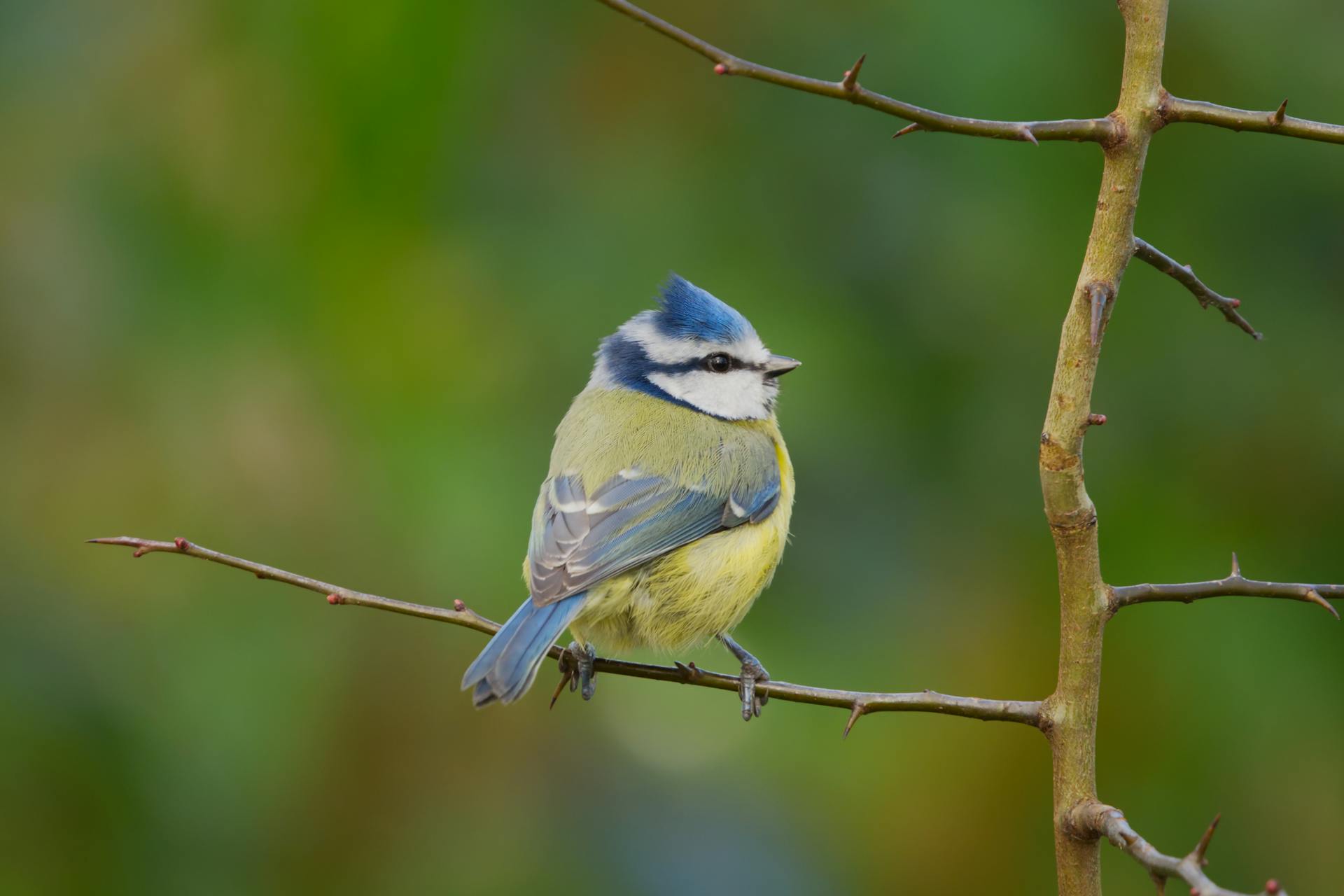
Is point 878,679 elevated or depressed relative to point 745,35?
depressed

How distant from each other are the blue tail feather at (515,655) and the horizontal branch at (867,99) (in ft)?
3.27

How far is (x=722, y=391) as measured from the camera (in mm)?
2980

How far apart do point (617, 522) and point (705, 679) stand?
0.57 m

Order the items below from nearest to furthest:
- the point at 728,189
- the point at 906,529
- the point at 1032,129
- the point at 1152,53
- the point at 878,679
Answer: the point at 1032,129 < the point at 1152,53 < the point at 878,679 < the point at 906,529 < the point at 728,189

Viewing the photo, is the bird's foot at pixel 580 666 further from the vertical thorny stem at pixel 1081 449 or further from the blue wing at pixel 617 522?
the vertical thorny stem at pixel 1081 449

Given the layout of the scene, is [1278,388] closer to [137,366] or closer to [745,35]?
[745,35]

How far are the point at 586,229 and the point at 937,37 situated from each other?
1.04m

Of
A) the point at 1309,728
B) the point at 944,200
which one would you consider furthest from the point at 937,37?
the point at 1309,728

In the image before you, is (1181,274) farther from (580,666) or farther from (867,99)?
(580,666)

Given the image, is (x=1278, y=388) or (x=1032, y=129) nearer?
(x=1032, y=129)

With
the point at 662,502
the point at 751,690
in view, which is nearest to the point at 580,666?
the point at 662,502

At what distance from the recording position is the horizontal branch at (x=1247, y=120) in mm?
1288

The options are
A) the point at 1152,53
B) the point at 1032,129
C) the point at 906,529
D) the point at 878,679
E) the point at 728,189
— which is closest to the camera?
the point at 1032,129

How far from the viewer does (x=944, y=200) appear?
3.45 meters
